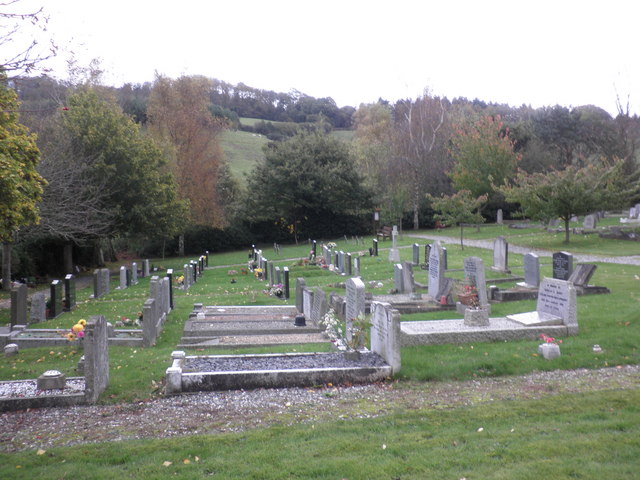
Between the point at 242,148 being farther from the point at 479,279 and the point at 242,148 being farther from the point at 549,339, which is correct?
the point at 549,339

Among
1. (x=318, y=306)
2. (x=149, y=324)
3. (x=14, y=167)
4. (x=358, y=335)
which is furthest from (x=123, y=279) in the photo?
(x=358, y=335)

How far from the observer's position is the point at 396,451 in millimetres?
5547

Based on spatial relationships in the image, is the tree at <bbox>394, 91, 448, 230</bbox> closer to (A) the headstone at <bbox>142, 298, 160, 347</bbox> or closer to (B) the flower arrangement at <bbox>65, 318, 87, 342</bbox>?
(A) the headstone at <bbox>142, 298, 160, 347</bbox>

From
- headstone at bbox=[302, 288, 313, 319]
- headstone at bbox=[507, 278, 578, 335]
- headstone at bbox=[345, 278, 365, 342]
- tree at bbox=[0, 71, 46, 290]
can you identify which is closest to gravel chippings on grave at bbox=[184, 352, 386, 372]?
headstone at bbox=[345, 278, 365, 342]

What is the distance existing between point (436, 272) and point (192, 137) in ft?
114

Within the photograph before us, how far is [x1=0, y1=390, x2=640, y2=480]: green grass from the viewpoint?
200 inches

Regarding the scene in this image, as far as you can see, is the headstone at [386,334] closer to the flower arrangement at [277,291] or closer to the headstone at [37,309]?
the flower arrangement at [277,291]

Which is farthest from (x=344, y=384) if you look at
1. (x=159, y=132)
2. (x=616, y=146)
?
(x=616, y=146)

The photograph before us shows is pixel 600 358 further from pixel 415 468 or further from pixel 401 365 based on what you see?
pixel 415 468

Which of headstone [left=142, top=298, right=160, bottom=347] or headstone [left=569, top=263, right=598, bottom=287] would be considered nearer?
headstone [left=142, top=298, right=160, bottom=347]

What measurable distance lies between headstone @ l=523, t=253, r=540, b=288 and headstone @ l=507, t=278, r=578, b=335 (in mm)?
4533

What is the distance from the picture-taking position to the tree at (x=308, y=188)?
148ft

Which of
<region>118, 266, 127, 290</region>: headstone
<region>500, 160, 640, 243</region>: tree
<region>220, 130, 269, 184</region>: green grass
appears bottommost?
<region>118, 266, 127, 290</region>: headstone

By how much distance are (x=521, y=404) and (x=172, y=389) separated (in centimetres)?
459
